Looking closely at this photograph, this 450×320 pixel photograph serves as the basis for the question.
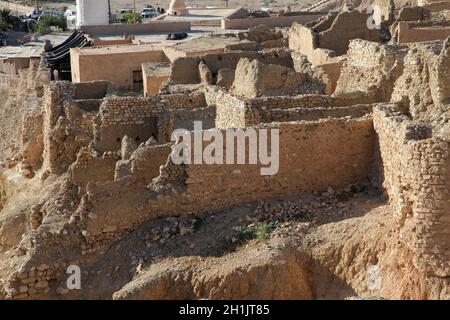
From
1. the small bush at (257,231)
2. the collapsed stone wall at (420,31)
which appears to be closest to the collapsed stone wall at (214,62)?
the collapsed stone wall at (420,31)

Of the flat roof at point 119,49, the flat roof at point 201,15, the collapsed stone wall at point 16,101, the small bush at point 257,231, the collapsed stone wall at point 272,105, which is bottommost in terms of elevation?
the collapsed stone wall at point 16,101

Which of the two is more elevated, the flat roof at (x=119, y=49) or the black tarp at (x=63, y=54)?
the flat roof at (x=119, y=49)

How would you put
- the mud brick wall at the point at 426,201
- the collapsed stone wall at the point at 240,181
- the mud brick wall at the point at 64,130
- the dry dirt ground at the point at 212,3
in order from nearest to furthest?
the mud brick wall at the point at 426,201 → the collapsed stone wall at the point at 240,181 → the mud brick wall at the point at 64,130 → the dry dirt ground at the point at 212,3

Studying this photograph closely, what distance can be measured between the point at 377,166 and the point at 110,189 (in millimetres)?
3832

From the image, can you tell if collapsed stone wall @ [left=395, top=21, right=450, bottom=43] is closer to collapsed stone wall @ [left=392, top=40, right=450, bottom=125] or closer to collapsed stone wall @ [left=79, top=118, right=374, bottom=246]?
collapsed stone wall @ [left=392, top=40, right=450, bottom=125]

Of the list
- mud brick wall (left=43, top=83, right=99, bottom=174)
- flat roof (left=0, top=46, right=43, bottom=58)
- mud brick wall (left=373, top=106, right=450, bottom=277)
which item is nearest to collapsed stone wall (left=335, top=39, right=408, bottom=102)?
mud brick wall (left=373, top=106, right=450, bottom=277)

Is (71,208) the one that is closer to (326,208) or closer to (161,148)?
(161,148)

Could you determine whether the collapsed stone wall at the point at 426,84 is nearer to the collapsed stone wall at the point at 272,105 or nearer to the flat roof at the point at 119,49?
the collapsed stone wall at the point at 272,105

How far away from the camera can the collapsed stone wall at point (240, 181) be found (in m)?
13.6

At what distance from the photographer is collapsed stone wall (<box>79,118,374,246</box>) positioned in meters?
13.6

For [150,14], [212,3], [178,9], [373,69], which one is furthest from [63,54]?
[212,3]

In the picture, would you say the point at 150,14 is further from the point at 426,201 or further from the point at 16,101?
the point at 426,201

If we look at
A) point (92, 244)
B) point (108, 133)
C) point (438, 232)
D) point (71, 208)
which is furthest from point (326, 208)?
point (108, 133)

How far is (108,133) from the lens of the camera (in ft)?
57.6
